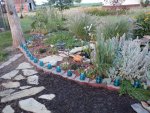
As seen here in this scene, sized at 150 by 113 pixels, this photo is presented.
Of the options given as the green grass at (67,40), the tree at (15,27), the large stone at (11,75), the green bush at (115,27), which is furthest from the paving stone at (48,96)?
the tree at (15,27)

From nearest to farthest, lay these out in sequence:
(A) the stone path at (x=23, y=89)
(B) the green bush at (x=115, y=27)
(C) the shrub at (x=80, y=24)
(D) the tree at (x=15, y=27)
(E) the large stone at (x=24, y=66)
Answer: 1. (A) the stone path at (x=23, y=89)
2. (E) the large stone at (x=24, y=66)
3. (B) the green bush at (x=115, y=27)
4. (C) the shrub at (x=80, y=24)
5. (D) the tree at (x=15, y=27)

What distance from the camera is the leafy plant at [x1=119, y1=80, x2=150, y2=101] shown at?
3.26 m

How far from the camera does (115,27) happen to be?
5.78 metres

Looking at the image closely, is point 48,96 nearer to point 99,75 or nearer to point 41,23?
point 99,75

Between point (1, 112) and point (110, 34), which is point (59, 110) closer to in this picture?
point (1, 112)

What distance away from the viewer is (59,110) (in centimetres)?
305

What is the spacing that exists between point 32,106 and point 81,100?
0.69 metres

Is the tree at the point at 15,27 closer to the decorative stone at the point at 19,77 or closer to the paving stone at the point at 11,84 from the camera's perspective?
the decorative stone at the point at 19,77

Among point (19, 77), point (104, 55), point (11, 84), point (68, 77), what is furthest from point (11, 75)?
point (104, 55)

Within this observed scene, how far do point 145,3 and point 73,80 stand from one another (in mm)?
18578

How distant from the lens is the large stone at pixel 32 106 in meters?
3.07

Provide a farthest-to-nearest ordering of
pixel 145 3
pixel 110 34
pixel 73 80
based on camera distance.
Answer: pixel 145 3, pixel 110 34, pixel 73 80

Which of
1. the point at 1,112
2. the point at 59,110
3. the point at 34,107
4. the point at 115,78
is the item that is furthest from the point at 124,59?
the point at 1,112

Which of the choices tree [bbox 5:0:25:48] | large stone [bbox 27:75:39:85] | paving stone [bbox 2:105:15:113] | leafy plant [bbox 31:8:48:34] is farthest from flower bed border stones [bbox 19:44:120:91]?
leafy plant [bbox 31:8:48:34]
